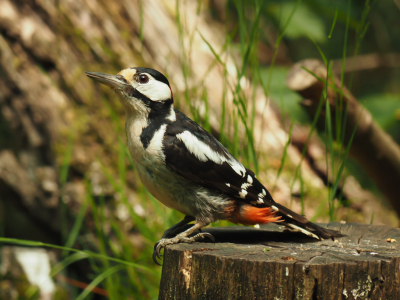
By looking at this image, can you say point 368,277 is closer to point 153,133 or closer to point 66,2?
point 153,133

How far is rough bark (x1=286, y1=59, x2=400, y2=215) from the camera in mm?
3094

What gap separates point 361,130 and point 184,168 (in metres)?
1.85

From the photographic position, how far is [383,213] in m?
4.55

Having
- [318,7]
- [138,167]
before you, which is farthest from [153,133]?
[318,7]

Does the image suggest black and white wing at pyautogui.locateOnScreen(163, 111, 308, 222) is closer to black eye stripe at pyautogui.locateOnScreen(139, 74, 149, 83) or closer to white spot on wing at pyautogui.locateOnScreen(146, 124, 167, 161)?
white spot on wing at pyautogui.locateOnScreen(146, 124, 167, 161)

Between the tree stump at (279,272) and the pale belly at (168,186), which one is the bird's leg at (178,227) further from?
the tree stump at (279,272)

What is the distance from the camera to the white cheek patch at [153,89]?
2256mm

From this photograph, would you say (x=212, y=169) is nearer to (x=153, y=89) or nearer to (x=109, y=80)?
(x=153, y=89)

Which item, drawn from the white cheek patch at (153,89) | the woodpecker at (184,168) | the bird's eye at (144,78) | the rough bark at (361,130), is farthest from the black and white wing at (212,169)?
the rough bark at (361,130)

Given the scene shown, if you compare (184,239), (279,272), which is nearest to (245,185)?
(184,239)

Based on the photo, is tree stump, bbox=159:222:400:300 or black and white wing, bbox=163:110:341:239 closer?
tree stump, bbox=159:222:400:300

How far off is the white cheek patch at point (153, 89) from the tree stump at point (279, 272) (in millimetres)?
819

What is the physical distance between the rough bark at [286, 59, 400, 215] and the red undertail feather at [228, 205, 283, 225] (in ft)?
3.72

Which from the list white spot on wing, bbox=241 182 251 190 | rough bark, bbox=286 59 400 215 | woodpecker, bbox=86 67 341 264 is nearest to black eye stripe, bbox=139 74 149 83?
woodpecker, bbox=86 67 341 264
